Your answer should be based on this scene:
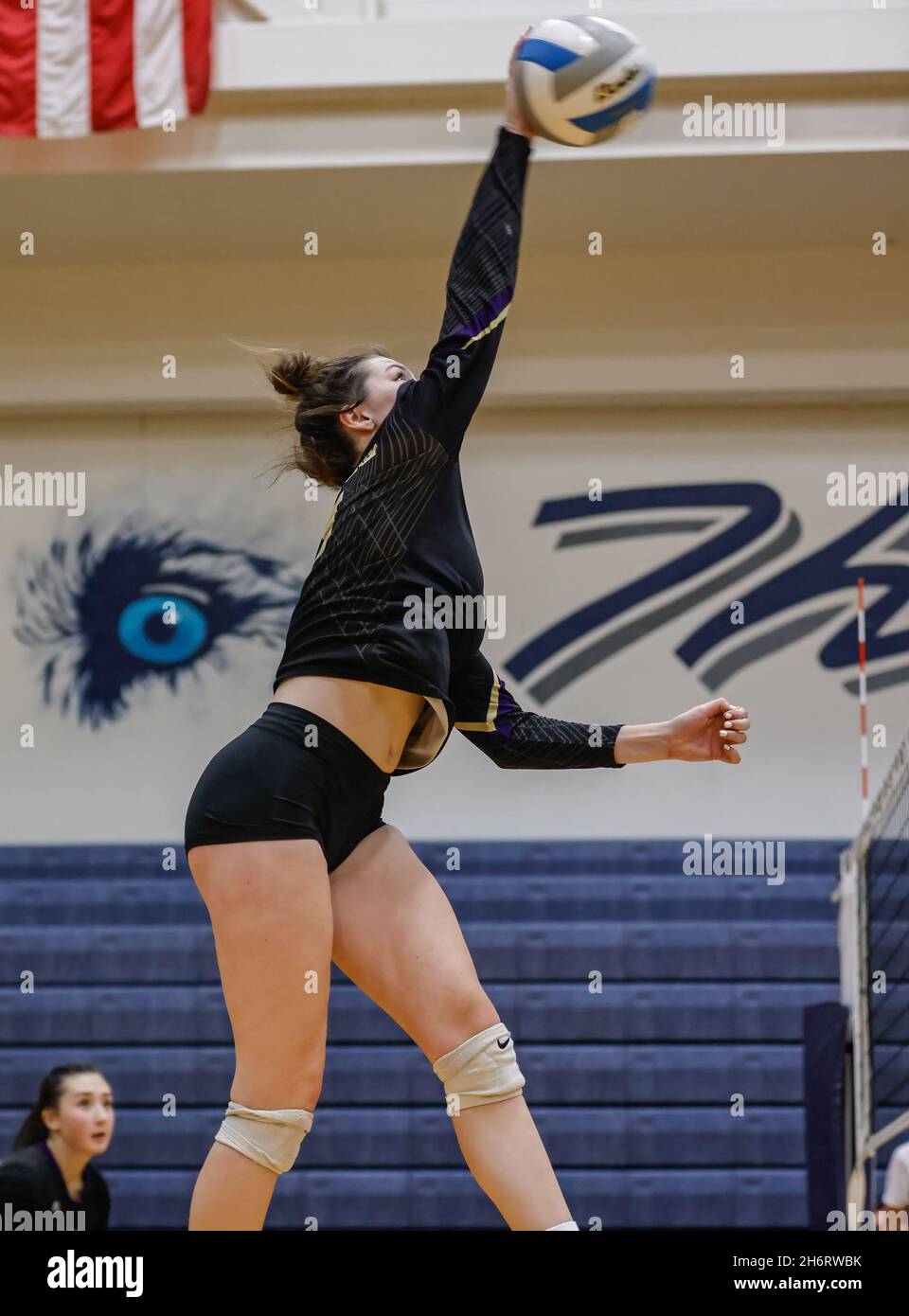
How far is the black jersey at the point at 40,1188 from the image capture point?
4816 mm

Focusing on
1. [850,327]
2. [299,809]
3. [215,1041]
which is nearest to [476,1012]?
[299,809]

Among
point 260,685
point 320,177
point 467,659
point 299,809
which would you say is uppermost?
point 320,177

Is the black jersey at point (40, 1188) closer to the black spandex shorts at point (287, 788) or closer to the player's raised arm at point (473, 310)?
the black spandex shorts at point (287, 788)

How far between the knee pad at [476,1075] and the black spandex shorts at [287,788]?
0.40m

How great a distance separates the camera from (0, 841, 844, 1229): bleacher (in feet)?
22.5

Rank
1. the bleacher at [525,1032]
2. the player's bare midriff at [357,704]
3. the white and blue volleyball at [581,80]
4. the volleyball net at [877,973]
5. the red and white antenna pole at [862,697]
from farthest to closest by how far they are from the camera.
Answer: the red and white antenna pole at [862,697], the bleacher at [525,1032], the volleyball net at [877,973], the white and blue volleyball at [581,80], the player's bare midriff at [357,704]

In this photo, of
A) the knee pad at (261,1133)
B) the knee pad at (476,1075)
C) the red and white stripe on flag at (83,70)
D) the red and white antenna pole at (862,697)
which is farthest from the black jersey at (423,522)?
the red and white antenna pole at (862,697)

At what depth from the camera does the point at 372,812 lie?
274 cm

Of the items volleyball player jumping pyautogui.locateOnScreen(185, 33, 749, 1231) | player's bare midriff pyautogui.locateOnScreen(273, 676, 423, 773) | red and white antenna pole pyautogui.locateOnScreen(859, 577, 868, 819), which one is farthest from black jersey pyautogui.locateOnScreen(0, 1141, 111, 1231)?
red and white antenna pole pyautogui.locateOnScreen(859, 577, 868, 819)

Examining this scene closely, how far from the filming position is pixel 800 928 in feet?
23.6

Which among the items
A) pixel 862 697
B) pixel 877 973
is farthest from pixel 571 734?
pixel 862 697

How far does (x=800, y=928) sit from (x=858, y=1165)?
5.85 feet
